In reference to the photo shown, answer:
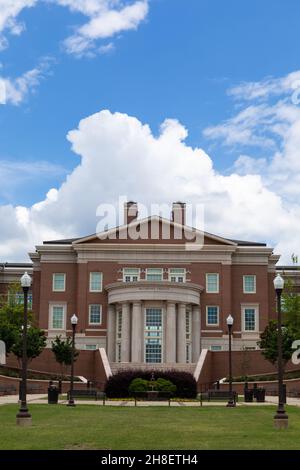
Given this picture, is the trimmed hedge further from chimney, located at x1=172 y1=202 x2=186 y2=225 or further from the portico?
chimney, located at x1=172 y1=202 x2=186 y2=225

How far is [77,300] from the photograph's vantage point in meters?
69.9

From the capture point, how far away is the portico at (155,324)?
62.4 m

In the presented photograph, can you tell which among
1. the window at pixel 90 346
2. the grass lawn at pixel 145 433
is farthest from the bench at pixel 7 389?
the grass lawn at pixel 145 433

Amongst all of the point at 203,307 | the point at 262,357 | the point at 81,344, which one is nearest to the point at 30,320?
the point at 81,344

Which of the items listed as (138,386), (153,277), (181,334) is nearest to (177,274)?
(153,277)

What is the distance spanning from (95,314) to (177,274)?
346 inches

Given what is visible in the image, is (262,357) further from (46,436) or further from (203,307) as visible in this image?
(46,436)

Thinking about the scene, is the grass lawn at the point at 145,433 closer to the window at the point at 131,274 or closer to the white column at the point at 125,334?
the white column at the point at 125,334

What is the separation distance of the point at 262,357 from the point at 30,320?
820 inches

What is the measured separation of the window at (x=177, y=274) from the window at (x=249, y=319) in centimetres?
717

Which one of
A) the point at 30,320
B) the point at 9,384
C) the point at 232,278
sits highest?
the point at 232,278

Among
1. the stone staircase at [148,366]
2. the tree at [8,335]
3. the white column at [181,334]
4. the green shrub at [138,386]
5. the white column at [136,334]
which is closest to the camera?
the green shrub at [138,386]
